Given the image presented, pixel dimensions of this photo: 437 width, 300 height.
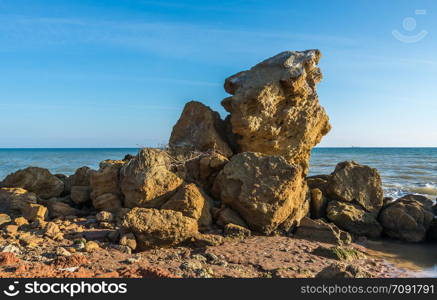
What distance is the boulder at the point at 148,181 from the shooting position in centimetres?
859

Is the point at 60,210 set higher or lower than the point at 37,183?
lower

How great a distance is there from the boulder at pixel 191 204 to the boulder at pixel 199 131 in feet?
7.45

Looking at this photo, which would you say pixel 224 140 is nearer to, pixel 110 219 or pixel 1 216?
pixel 110 219

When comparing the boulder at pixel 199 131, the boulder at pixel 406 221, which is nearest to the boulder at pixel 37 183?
the boulder at pixel 199 131

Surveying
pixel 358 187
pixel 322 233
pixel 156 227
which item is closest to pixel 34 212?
pixel 156 227

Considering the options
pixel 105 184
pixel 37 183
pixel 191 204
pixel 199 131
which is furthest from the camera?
pixel 199 131

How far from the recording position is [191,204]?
825 cm

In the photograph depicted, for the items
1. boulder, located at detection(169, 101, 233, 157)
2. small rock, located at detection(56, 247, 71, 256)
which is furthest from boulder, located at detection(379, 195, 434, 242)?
small rock, located at detection(56, 247, 71, 256)

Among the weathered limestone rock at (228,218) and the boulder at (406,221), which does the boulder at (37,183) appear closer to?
the weathered limestone rock at (228,218)

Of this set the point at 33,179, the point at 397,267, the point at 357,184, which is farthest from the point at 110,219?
the point at 357,184

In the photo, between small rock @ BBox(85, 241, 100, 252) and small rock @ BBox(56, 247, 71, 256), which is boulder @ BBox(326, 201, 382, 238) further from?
small rock @ BBox(56, 247, 71, 256)

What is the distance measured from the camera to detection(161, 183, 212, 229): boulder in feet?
26.9

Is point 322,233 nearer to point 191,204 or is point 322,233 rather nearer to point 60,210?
point 191,204

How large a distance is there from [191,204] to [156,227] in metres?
1.31
